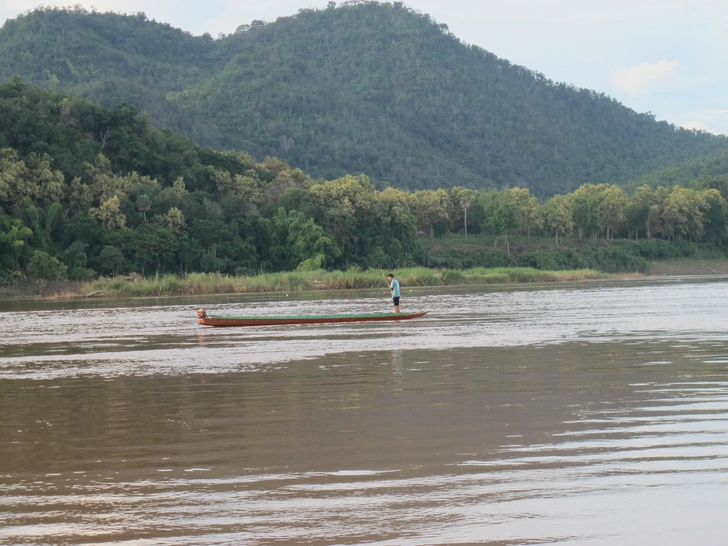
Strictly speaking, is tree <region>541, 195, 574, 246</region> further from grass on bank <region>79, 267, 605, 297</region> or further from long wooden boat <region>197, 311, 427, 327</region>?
long wooden boat <region>197, 311, 427, 327</region>

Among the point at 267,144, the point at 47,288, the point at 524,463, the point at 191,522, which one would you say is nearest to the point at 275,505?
the point at 191,522

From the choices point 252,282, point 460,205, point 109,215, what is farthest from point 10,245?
point 460,205

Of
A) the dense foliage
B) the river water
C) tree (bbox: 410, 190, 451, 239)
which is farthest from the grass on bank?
the river water

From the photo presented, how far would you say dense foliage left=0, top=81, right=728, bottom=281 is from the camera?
219 feet

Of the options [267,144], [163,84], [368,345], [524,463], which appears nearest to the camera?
[524,463]

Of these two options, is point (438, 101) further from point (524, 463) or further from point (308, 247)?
point (524, 463)

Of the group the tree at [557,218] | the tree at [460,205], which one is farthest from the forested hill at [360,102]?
the tree at [557,218]

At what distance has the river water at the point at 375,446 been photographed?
6059 millimetres

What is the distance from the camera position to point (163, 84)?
15400 cm

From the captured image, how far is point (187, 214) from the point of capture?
75.2 meters

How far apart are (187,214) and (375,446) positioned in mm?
68828

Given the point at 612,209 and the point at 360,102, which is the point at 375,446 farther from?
the point at 360,102

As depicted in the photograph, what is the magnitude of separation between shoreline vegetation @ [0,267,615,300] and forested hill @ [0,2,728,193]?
57.0 meters

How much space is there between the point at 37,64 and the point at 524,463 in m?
149
